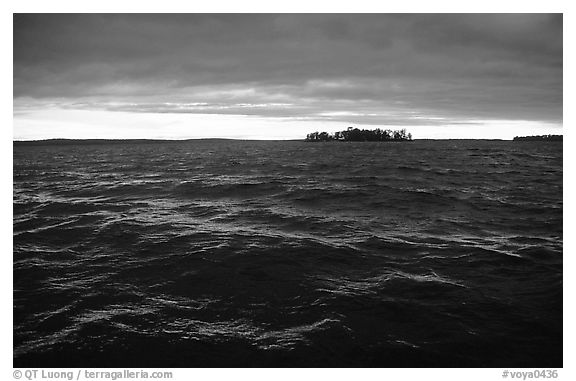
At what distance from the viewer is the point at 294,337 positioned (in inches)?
220

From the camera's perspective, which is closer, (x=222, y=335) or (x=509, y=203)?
(x=222, y=335)

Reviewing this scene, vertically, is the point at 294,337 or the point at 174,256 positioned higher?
the point at 174,256

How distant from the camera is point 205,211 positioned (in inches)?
556

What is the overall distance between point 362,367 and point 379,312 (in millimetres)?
1290

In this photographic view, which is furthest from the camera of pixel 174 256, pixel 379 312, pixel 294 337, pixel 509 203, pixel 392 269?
pixel 509 203

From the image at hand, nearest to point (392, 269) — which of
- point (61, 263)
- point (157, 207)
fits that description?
point (61, 263)

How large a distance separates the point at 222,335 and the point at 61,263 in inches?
209

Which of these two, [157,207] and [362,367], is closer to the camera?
[362,367]

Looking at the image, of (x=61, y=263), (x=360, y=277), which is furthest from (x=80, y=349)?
(x=360, y=277)

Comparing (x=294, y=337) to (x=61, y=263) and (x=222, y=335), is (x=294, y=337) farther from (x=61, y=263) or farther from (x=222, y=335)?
(x=61, y=263)

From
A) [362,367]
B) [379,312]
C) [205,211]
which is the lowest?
[362,367]
